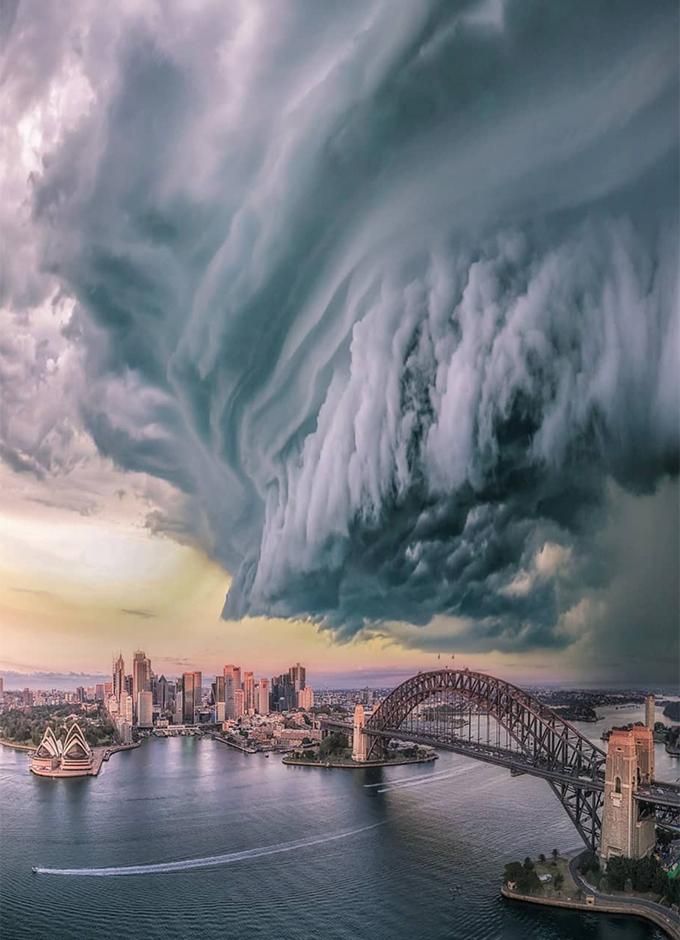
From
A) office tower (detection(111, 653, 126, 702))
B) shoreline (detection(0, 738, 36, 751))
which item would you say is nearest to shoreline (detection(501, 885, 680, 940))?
office tower (detection(111, 653, 126, 702))

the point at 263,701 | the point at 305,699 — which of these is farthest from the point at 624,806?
the point at 263,701

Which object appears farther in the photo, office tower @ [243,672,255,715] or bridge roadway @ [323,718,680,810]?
office tower @ [243,672,255,715]

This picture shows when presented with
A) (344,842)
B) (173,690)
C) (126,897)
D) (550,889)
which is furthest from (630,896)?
(173,690)

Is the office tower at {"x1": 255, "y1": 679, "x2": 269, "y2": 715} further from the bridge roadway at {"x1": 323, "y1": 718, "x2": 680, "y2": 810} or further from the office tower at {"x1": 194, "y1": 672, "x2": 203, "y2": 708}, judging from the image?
the bridge roadway at {"x1": 323, "y1": 718, "x2": 680, "y2": 810}

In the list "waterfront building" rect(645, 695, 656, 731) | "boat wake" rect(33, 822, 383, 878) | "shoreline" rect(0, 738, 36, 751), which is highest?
"waterfront building" rect(645, 695, 656, 731)

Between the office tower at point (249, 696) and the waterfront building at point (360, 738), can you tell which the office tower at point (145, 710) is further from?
the waterfront building at point (360, 738)

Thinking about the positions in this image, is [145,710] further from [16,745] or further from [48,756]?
[48,756]
